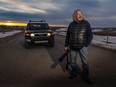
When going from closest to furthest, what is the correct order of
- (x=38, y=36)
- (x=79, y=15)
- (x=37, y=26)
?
1. (x=79, y=15)
2. (x=38, y=36)
3. (x=37, y=26)

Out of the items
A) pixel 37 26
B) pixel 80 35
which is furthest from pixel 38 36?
pixel 80 35

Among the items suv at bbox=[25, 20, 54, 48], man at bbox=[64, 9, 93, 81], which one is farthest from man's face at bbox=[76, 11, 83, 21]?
suv at bbox=[25, 20, 54, 48]

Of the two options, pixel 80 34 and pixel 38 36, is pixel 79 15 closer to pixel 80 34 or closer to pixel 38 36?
pixel 80 34

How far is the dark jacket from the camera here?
233 inches

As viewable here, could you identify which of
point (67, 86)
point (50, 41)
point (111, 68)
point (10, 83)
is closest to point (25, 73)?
point (10, 83)

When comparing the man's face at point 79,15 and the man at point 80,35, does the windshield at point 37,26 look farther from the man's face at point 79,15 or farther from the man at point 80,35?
the man's face at point 79,15

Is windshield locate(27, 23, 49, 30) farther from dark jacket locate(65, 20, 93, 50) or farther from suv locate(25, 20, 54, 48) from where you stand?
dark jacket locate(65, 20, 93, 50)

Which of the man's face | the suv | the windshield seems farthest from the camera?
the windshield

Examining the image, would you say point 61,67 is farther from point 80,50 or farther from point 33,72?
point 80,50

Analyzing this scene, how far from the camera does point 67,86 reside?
5.70 meters

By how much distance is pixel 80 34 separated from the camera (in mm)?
5945

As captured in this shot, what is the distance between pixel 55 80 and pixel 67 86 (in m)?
0.71

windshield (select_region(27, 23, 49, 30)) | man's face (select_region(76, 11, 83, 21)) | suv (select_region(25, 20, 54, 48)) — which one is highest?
man's face (select_region(76, 11, 83, 21))

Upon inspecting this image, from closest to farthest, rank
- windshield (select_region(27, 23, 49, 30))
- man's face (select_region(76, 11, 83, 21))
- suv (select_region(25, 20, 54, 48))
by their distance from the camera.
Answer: man's face (select_region(76, 11, 83, 21)) < suv (select_region(25, 20, 54, 48)) < windshield (select_region(27, 23, 49, 30))
